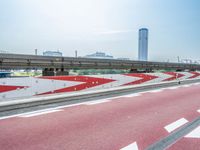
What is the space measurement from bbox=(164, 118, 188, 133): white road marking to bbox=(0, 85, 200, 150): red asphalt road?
13 cm

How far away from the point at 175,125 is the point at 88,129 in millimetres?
2474

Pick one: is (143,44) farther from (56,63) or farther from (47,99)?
(47,99)

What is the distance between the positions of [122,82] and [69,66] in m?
15.8

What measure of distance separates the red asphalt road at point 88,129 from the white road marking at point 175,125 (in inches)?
5.3

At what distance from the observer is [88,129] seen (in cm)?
513

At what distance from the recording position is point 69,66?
96.5ft

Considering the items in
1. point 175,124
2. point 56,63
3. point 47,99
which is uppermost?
point 56,63

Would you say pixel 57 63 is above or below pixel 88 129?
above

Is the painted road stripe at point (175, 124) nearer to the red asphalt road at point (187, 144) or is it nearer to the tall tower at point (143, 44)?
the red asphalt road at point (187, 144)

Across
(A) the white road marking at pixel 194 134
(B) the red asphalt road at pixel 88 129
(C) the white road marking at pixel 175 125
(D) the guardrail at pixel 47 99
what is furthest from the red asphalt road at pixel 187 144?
(D) the guardrail at pixel 47 99

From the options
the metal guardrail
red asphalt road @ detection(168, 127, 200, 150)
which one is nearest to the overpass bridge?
the metal guardrail

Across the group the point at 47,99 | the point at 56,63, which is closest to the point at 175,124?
the point at 47,99

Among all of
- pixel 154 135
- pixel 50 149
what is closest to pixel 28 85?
pixel 50 149

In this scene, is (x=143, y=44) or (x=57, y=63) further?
(x=143, y=44)
